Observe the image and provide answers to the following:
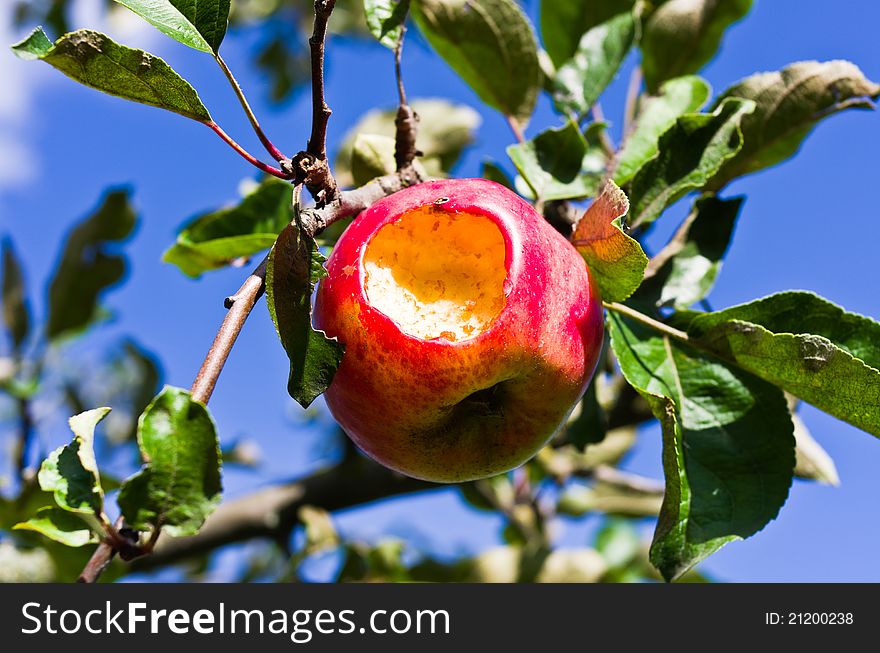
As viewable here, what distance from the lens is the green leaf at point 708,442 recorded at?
88 centimetres

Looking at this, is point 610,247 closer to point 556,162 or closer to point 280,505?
point 556,162

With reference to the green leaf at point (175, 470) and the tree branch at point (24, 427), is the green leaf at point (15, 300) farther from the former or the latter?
the green leaf at point (175, 470)

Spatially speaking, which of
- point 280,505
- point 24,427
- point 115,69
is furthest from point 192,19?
point 24,427

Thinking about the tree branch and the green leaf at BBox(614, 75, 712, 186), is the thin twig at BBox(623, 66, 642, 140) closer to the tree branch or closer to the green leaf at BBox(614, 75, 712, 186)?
the green leaf at BBox(614, 75, 712, 186)

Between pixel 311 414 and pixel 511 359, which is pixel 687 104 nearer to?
pixel 511 359

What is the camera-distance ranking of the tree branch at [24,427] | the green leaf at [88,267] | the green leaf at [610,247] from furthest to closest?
1. the tree branch at [24,427]
2. the green leaf at [88,267]
3. the green leaf at [610,247]

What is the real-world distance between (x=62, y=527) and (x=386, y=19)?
2.20 feet

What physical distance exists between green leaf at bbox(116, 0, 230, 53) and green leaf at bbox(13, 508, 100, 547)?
1.43 ft

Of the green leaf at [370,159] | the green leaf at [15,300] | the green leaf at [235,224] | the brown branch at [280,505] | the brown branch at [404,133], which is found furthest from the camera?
the green leaf at [15,300]

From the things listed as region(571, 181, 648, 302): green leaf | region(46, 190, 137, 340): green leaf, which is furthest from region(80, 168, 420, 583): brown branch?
region(46, 190, 137, 340): green leaf

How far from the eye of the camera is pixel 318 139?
0.80 meters

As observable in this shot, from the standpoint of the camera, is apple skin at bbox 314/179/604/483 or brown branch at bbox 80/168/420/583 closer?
brown branch at bbox 80/168/420/583

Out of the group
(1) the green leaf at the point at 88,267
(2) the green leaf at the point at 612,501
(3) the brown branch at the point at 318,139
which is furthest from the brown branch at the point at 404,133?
(2) the green leaf at the point at 612,501

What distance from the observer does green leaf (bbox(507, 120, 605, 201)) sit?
1082mm
